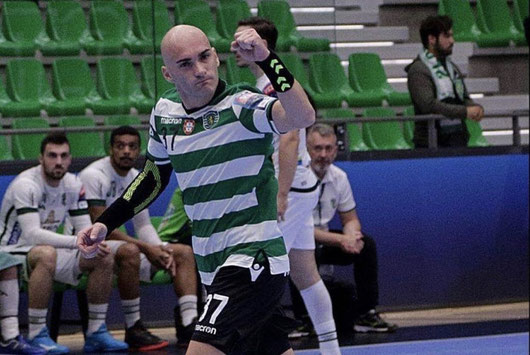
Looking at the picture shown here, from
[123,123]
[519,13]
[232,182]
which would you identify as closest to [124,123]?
[123,123]

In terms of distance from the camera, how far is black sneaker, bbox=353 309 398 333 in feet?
27.9

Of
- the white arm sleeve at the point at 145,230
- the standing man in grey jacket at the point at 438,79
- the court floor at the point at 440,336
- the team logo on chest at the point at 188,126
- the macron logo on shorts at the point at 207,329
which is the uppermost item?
the standing man in grey jacket at the point at 438,79

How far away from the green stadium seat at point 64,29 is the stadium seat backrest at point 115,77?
246 millimetres

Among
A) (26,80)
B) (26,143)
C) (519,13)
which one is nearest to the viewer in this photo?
(26,143)

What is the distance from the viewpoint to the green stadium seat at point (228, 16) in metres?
9.08

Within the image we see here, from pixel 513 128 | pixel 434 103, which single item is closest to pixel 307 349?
pixel 434 103

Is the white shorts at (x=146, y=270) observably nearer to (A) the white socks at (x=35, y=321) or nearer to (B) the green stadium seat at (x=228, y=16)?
(A) the white socks at (x=35, y=321)

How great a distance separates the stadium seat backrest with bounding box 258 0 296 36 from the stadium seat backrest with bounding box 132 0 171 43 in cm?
74

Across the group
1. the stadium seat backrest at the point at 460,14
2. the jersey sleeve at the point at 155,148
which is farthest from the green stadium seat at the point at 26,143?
the jersey sleeve at the point at 155,148

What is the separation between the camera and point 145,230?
822 cm

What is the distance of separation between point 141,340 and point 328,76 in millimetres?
2809

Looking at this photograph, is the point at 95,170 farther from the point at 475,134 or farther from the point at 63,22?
the point at 475,134

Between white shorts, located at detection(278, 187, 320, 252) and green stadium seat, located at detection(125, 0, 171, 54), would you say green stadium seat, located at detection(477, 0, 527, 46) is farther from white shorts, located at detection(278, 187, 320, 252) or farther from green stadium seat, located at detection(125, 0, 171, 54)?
white shorts, located at detection(278, 187, 320, 252)

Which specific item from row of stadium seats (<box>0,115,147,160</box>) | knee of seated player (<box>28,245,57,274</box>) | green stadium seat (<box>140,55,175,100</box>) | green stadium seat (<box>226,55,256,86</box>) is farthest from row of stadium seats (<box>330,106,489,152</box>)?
knee of seated player (<box>28,245,57,274</box>)
